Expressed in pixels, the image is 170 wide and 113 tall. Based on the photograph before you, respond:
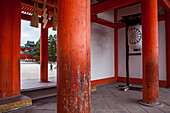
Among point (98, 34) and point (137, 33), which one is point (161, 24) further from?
point (98, 34)

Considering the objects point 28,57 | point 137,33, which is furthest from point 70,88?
point 28,57

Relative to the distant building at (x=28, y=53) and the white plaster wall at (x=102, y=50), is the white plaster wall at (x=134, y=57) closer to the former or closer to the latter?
the white plaster wall at (x=102, y=50)

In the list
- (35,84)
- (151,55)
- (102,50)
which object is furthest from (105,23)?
(35,84)

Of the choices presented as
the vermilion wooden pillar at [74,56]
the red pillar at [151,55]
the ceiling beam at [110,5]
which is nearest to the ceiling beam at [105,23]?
the ceiling beam at [110,5]

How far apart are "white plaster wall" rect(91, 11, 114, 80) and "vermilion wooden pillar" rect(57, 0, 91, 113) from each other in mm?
4000

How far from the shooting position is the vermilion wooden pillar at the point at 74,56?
3.02 ft

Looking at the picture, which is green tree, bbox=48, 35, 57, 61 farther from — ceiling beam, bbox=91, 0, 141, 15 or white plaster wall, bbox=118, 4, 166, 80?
ceiling beam, bbox=91, 0, 141, 15

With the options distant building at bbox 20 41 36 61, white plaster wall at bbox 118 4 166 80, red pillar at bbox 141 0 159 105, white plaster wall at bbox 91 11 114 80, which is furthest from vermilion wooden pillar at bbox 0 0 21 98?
distant building at bbox 20 41 36 61

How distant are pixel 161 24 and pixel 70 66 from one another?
5.29m

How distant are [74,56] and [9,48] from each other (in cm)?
251

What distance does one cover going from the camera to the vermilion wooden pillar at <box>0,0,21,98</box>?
271 centimetres

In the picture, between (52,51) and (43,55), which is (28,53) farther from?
(43,55)

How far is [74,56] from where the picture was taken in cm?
93

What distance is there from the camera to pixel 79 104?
92 centimetres
